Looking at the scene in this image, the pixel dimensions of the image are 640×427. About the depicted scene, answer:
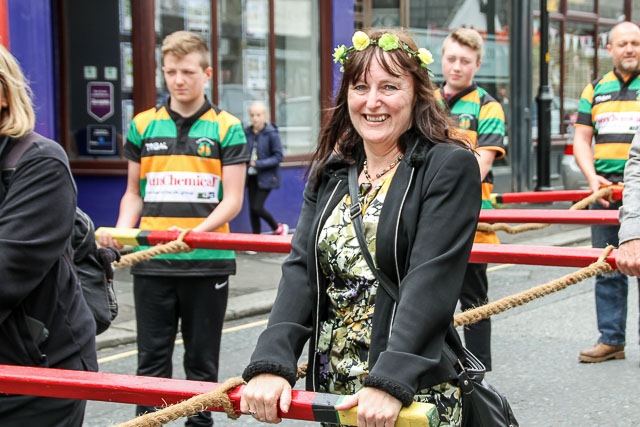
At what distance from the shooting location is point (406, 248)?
2.49m

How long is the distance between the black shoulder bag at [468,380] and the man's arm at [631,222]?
127cm

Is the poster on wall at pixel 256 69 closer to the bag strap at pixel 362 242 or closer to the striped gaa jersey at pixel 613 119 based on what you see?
the striped gaa jersey at pixel 613 119

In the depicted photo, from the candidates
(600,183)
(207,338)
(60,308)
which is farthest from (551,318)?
(60,308)

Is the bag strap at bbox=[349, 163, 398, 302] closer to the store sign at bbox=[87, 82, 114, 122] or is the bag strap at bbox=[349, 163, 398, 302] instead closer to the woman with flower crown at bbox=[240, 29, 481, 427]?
the woman with flower crown at bbox=[240, 29, 481, 427]

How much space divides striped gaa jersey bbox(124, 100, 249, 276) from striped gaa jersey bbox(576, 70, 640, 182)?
297 centimetres

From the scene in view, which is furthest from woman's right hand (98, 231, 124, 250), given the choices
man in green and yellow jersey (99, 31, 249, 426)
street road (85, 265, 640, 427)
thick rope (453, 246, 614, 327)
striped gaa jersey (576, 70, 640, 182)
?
striped gaa jersey (576, 70, 640, 182)

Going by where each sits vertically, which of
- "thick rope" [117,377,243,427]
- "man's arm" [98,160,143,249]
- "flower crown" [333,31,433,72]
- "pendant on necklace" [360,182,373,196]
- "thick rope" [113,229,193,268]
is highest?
"flower crown" [333,31,433,72]

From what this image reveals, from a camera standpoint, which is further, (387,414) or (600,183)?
(600,183)

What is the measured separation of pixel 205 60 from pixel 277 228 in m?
7.61

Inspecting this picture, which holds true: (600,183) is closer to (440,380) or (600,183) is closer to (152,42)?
(440,380)

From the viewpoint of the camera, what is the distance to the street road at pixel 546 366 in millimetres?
5488

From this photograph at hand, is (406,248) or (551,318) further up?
(406,248)

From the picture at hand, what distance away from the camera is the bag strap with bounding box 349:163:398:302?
2.49 meters

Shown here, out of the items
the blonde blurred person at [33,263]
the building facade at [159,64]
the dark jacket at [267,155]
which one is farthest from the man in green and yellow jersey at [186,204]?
the dark jacket at [267,155]
